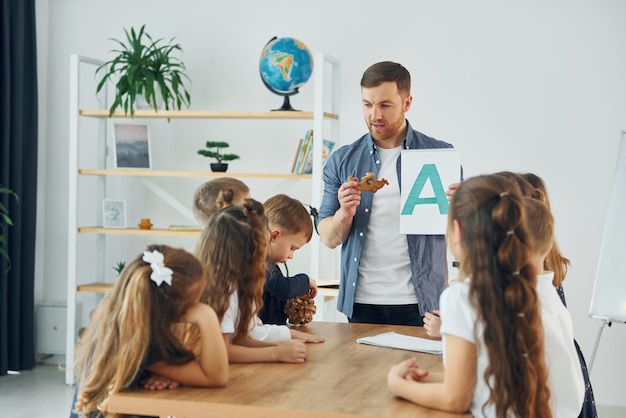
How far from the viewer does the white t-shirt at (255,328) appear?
2.09 meters

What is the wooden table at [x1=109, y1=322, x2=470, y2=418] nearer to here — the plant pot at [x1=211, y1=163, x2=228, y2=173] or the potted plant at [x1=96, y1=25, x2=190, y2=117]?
the plant pot at [x1=211, y1=163, x2=228, y2=173]

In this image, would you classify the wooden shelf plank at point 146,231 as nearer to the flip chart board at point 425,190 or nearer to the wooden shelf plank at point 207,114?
the wooden shelf plank at point 207,114

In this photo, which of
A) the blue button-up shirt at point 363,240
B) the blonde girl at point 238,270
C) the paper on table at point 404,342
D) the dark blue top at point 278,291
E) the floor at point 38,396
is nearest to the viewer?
the blonde girl at point 238,270

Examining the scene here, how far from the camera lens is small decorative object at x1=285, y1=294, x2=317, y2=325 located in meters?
2.63

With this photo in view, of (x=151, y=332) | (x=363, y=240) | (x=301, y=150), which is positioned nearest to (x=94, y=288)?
(x=301, y=150)

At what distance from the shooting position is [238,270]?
208 centimetres

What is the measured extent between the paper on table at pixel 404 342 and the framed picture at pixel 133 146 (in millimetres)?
2966

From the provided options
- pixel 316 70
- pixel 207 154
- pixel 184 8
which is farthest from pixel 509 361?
pixel 184 8

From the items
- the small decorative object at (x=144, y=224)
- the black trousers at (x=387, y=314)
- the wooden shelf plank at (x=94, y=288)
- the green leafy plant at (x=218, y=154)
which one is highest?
the green leafy plant at (x=218, y=154)

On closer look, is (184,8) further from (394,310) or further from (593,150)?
(394,310)

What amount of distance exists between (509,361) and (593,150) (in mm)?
3359

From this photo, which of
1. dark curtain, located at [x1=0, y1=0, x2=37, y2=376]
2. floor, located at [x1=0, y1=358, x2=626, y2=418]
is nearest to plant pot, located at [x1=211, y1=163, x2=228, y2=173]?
dark curtain, located at [x1=0, y1=0, x2=37, y2=376]

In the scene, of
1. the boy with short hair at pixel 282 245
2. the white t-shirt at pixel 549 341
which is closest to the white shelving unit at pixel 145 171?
the boy with short hair at pixel 282 245

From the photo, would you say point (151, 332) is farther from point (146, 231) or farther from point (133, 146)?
point (133, 146)
